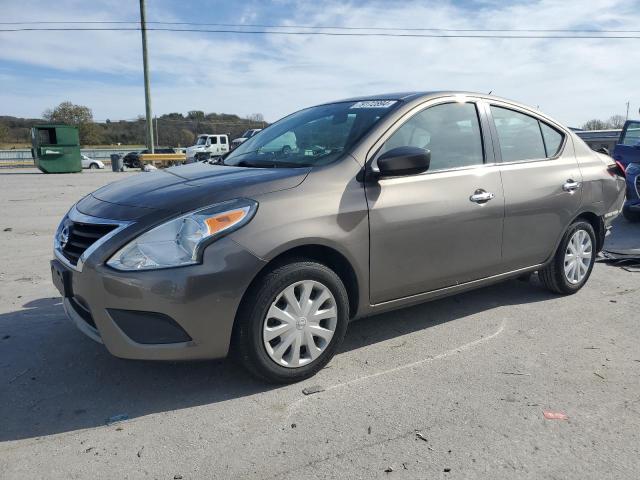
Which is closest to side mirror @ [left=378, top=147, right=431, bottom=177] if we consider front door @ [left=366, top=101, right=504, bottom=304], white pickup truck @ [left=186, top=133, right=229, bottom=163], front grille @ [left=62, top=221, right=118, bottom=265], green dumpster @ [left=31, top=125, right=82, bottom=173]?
A: front door @ [left=366, top=101, right=504, bottom=304]

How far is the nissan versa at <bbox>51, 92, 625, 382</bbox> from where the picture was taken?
286 cm

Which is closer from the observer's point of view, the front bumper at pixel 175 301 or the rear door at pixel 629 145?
the front bumper at pixel 175 301

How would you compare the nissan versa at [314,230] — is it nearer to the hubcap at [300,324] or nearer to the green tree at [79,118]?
the hubcap at [300,324]

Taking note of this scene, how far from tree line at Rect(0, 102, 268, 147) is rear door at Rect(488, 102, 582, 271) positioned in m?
65.6

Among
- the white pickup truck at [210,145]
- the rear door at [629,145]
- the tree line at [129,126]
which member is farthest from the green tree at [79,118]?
the rear door at [629,145]

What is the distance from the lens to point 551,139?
4770 millimetres

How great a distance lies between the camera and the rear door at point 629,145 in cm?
932

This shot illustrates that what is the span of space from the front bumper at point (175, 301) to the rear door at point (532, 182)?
2.25m

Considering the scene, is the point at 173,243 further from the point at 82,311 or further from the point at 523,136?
the point at 523,136

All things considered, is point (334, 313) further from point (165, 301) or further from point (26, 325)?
point (26, 325)

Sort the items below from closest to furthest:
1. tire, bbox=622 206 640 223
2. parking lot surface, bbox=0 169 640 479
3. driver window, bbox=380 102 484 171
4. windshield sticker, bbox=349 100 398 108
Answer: parking lot surface, bbox=0 169 640 479 → driver window, bbox=380 102 484 171 → windshield sticker, bbox=349 100 398 108 → tire, bbox=622 206 640 223

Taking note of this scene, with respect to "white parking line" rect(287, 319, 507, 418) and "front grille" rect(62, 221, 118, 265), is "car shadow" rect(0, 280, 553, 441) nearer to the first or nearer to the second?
"white parking line" rect(287, 319, 507, 418)

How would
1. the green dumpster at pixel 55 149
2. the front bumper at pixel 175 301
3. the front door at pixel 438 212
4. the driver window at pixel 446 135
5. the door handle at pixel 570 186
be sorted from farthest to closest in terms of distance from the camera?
the green dumpster at pixel 55 149
the door handle at pixel 570 186
the driver window at pixel 446 135
the front door at pixel 438 212
the front bumper at pixel 175 301

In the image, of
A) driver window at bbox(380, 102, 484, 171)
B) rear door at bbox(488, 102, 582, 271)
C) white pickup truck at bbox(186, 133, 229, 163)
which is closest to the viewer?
driver window at bbox(380, 102, 484, 171)
